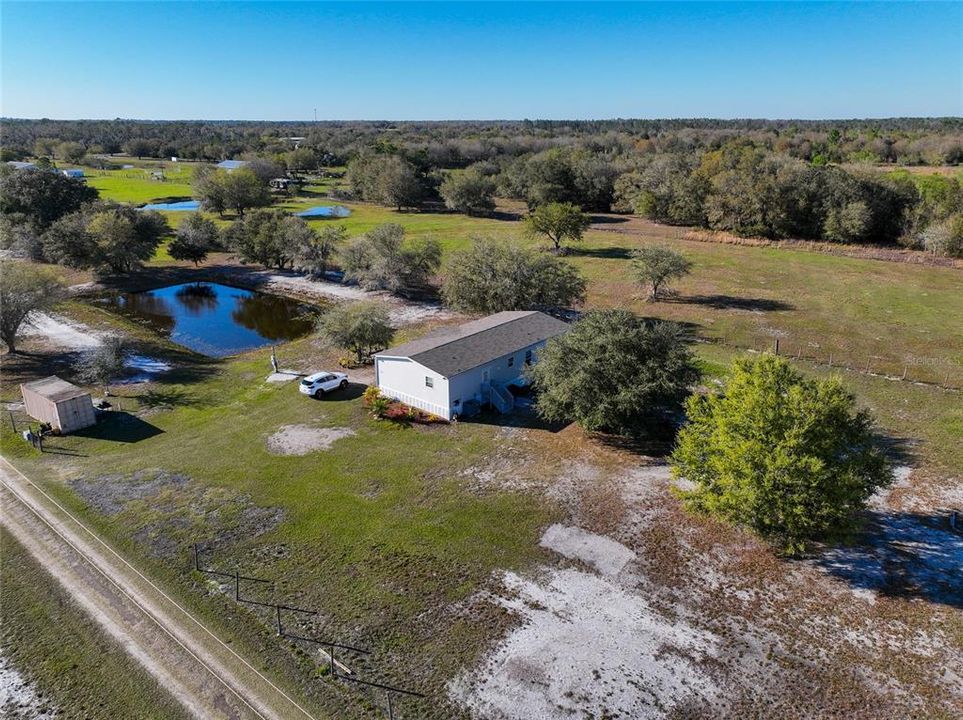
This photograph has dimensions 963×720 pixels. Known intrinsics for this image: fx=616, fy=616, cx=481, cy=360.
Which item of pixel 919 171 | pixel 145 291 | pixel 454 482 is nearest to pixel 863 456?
pixel 454 482

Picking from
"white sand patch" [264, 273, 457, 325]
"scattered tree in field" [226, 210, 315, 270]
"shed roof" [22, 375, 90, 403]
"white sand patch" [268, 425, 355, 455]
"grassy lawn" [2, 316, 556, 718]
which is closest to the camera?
"grassy lawn" [2, 316, 556, 718]

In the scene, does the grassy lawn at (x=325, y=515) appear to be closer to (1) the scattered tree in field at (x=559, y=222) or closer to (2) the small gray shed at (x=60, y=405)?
(2) the small gray shed at (x=60, y=405)

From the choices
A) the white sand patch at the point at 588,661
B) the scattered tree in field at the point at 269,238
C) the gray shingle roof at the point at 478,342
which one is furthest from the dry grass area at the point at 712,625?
the scattered tree in field at the point at 269,238

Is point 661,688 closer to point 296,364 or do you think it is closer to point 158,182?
point 296,364

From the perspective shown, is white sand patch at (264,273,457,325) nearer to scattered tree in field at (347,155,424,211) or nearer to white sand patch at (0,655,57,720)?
white sand patch at (0,655,57,720)

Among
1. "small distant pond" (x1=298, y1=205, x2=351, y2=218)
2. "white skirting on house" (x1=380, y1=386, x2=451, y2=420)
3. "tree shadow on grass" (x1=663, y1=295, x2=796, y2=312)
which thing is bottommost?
"white skirting on house" (x1=380, y1=386, x2=451, y2=420)

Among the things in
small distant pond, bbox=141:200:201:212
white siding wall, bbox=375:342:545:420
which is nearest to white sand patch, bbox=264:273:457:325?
white siding wall, bbox=375:342:545:420
